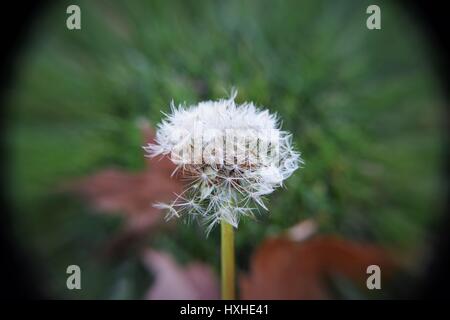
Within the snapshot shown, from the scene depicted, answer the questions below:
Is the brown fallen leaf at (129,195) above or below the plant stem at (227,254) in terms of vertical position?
above

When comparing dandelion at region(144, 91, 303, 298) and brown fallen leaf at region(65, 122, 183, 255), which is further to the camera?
brown fallen leaf at region(65, 122, 183, 255)

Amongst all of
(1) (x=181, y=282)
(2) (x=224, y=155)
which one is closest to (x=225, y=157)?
(2) (x=224, y=155)

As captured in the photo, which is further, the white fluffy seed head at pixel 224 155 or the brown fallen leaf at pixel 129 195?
the brown fallen leaf at pixel 129 195

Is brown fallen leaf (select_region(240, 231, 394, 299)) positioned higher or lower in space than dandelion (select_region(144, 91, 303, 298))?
lower

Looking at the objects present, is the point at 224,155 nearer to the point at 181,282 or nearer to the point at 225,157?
the point at 225,157
